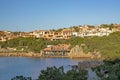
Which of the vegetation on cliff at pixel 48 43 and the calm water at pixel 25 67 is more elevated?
the vegetation on cliff at pixel 48 43

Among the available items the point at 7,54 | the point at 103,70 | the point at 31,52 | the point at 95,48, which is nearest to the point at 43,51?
the point at 31,52

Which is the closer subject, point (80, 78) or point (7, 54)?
point (80, 78)

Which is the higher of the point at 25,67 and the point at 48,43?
the point at 48,43

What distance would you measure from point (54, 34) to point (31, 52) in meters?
13.5

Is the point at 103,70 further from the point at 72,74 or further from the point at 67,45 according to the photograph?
the point at 67,45

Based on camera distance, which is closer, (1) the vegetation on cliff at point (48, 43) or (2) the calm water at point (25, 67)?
(2) the calm water at point (25, 67)

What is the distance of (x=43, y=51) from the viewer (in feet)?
135

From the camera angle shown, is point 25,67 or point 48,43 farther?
point 48,43

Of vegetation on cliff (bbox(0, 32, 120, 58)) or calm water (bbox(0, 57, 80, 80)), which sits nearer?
calm water (bbox(0, 57, 80, 80))

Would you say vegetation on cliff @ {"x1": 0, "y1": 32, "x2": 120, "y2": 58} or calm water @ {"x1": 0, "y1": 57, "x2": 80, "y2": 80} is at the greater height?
vegetation on cliff @ {"x1": 0, "y1": 32, "x2": 120, "y2": 58}

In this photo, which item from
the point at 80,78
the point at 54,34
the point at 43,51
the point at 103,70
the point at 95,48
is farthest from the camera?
the point at 54,34

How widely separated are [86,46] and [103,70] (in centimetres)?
3027

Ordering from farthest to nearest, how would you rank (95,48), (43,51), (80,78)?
(43,51) < (95,48) < (80,78)

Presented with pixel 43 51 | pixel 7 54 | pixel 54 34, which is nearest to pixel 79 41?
pixel 43 51
